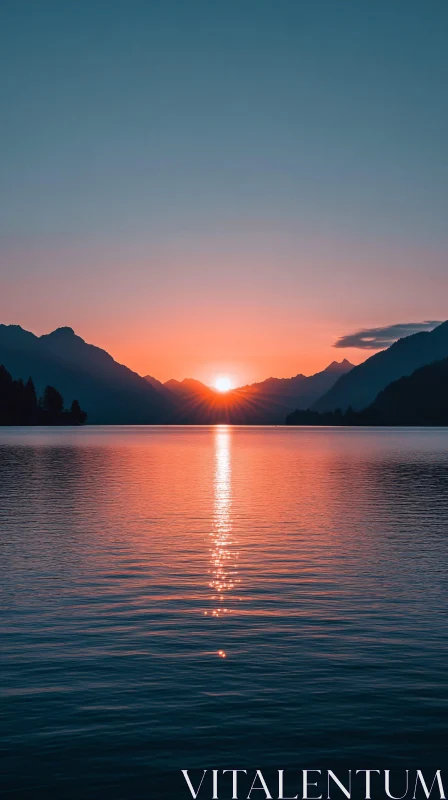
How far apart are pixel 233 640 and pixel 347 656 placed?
3.90 metres

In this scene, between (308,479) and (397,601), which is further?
(308,479)

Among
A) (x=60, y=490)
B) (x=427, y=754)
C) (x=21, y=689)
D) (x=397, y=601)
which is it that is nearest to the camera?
(x=427, y=754)

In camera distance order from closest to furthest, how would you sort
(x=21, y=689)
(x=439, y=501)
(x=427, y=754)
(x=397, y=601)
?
(x=427, y=754)
(x=21, y=689)
(x=397, y=601)
(x=439, y=501)

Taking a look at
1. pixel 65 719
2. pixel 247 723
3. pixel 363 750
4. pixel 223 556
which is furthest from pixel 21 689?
pixel 223 556

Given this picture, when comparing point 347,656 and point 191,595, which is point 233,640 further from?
point 191,595

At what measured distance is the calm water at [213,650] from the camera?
52.5 ft

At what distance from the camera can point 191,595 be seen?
3131 centimetres

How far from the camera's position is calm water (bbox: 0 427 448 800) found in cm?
1600

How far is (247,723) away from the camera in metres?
17.5

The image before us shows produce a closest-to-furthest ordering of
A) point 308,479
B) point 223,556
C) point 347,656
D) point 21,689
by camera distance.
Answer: point 21,689
point 347,656
point 223,556
point 308,479

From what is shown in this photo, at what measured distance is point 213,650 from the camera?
2338 centimetres

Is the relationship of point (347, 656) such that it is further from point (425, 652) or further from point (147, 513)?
point (147, 513)

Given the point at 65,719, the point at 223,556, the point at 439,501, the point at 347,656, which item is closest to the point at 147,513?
the point at 223,556

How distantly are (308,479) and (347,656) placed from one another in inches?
3104
